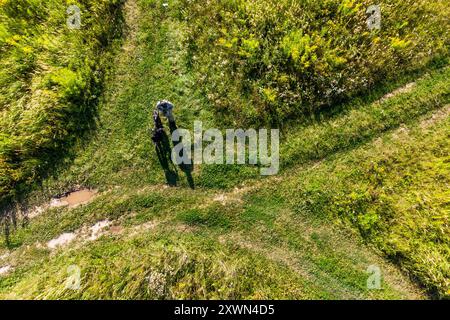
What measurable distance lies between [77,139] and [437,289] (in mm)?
12673

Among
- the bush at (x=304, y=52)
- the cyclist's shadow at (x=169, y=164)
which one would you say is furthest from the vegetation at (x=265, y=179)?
the cyclist's shadow at (x=169, y=164)

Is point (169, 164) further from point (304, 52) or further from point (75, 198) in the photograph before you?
point (304, 52)

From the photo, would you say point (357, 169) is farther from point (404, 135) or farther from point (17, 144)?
point (17, 144)

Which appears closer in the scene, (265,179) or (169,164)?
(265,179)

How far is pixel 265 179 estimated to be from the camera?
998 cm

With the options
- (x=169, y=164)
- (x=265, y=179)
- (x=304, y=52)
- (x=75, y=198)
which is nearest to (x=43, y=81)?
(x=75, y=198)

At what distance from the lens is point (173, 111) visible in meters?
10.5

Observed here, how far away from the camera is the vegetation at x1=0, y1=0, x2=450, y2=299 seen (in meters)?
9.02

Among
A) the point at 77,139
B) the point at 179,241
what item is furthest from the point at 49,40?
the point at 179,241

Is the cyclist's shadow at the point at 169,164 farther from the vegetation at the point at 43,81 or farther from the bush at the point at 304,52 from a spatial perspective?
the vegetation at the point at 43,81

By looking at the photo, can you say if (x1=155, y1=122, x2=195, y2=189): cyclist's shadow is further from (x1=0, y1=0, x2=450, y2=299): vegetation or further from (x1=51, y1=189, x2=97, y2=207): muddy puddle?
(x1=51, y1=189, x2=97, y2=207): muddy puddle

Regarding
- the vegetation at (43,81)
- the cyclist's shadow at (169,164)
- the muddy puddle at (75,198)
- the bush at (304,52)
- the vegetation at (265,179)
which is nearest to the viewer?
the vegetation at (265,179)

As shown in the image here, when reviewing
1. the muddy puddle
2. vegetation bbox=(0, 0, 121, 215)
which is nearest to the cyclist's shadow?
the muddy puddle

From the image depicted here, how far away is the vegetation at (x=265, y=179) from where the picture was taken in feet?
29.6
